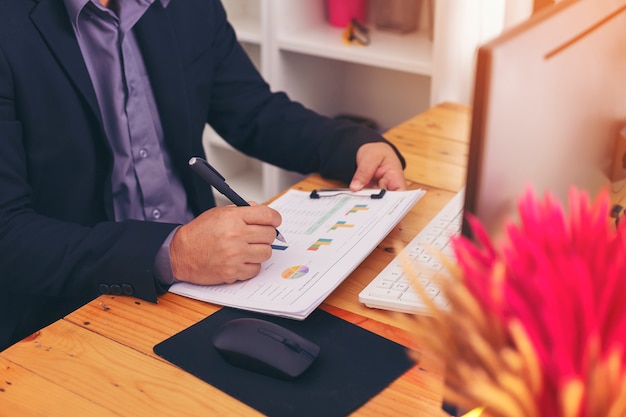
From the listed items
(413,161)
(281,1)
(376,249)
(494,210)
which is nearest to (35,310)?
(376,249)

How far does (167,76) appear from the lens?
4.65 feet

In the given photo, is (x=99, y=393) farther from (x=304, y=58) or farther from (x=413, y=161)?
(x=304, y=58)

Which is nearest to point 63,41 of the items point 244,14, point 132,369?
point 132,369

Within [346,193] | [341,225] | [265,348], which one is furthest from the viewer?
[346,193]

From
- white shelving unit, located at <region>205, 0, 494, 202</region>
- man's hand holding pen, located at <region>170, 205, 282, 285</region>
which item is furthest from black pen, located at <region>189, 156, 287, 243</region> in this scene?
white shelving unit, located at <region>205, 0, 494, 202</region>

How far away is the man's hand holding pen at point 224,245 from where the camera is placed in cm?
103

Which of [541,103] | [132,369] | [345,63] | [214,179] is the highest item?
[541,103]

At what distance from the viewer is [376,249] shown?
115 cm

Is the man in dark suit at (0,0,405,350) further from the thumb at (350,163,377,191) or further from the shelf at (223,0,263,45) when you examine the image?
the shelf at (223,0,263,45)

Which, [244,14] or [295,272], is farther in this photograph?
[244,14]

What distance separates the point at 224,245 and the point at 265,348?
0.21 m

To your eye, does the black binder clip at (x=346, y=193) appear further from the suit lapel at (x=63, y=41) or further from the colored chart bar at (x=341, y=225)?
the suit lapel at (x=63, y=41)

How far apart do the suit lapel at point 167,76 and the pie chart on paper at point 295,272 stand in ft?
1.58

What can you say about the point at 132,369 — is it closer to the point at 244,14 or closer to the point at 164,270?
the point at 164,270
